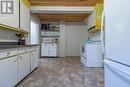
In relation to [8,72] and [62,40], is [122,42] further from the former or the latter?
[62,40]

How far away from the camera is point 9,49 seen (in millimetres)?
3129

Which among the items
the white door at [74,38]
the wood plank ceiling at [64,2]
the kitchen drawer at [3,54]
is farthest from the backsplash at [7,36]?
the white door at [74,38]

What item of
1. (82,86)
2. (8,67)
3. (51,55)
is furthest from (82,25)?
(8,67)

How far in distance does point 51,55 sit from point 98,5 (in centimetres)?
478

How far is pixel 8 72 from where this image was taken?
3115mm

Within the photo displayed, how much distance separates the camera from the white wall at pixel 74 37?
1130 cm

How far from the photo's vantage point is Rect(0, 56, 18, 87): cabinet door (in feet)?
9.35

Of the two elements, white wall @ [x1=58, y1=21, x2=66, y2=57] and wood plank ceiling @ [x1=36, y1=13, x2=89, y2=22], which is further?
white wall @ [x1=58, y1=21, x2=66, y2=57]

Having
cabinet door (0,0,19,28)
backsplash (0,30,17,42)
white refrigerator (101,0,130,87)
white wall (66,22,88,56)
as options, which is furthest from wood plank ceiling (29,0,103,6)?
white refrigerator (101,0,130,87)

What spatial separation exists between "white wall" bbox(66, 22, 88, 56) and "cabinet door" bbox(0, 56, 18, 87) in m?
7.90

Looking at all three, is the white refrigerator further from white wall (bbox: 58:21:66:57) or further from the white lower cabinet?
white wall (bbox: 58:21:66:57)

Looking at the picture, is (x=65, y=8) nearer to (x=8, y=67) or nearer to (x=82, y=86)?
(x=82, y=86)

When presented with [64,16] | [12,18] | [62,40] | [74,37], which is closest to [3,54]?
[12,18]

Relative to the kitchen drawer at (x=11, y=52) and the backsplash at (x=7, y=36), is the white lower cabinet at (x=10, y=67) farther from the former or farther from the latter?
the backsplash at (x=7, y=36)
